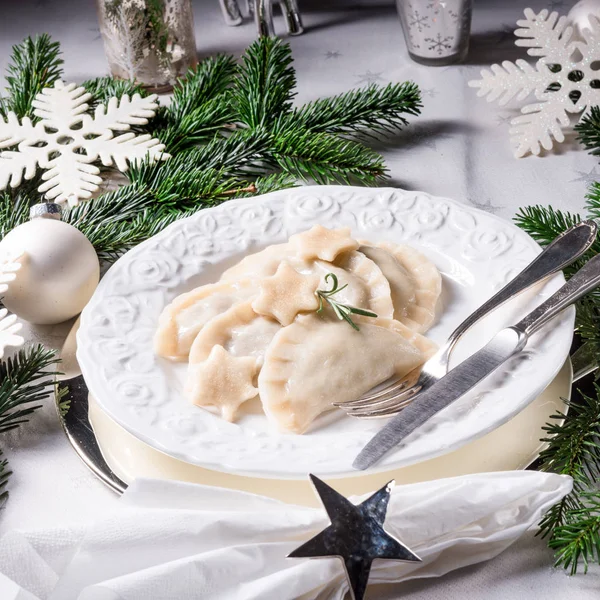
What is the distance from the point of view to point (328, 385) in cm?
129

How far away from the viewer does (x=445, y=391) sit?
4.17 ft

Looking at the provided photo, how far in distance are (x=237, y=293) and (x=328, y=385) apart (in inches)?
11.5

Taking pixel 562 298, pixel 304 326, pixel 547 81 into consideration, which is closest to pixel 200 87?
pixel 547 81

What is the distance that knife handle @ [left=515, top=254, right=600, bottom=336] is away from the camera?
1.36 metres

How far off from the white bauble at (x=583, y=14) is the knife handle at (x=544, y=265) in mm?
890

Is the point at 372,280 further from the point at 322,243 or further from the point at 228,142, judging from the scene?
the point at 228,142

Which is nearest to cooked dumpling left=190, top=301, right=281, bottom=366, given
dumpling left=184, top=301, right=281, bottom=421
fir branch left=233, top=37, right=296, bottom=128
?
dumpling left=184, top=301, right=281, bottom=421

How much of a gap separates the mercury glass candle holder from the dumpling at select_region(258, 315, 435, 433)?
1.23m

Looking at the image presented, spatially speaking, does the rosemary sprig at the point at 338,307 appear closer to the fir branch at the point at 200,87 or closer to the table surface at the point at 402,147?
the table surface at the point at 402,147

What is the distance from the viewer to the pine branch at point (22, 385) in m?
1.41

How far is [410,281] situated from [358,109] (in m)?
0.77

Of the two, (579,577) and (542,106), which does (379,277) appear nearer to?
(579,577)

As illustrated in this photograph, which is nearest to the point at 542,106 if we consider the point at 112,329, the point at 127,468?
the point at 112,329

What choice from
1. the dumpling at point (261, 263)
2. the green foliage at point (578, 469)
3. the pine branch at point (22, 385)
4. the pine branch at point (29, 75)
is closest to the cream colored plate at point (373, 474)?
the green foliage at point (578, 469)
